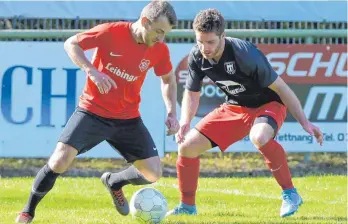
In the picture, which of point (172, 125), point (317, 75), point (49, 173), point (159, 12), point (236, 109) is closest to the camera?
point (159, 12)

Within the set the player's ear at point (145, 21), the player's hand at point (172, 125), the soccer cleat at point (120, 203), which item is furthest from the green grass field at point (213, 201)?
the player's ear at point (145, 21)

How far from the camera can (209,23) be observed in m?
7.80

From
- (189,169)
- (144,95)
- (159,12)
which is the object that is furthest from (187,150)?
(144,95)

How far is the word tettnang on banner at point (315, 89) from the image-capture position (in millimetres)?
12258

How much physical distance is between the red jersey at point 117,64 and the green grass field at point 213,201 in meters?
0.95

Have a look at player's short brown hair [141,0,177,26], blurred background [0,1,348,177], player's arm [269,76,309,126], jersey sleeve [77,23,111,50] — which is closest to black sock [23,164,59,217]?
jersey sleeve [77,23,111,50]

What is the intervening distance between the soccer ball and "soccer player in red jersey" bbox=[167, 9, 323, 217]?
0.55m

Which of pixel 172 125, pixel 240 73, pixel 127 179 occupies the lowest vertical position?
pixel 127 179

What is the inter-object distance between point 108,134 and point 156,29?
0.99 m

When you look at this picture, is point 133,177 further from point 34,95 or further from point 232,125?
point 34,95

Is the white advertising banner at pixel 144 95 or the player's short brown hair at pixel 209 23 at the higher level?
the player's short brown hair at pixel 209 23

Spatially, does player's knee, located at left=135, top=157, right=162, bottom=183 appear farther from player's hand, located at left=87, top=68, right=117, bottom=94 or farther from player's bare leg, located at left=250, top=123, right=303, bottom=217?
player's hand, located at left=87, top=68, right=117, bottom=94

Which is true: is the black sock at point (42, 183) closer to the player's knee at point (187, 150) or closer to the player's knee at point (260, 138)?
the player's knee at point (187, 150)

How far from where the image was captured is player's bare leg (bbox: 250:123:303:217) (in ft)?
27.1
